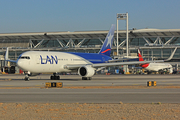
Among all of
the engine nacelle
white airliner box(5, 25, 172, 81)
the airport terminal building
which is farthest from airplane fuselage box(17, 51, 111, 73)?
the airport terminal building

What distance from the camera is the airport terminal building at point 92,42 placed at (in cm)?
9400

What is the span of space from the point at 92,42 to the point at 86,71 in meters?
68.8

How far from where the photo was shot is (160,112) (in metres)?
11.6

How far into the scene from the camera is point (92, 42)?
4193 inches

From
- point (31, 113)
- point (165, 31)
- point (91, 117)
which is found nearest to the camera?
point (91, 117)

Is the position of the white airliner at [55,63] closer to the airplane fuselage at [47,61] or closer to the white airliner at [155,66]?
the airplane fuselage at [47,61]

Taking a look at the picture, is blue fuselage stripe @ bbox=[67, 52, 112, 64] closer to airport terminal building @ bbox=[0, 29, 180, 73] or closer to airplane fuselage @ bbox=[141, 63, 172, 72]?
airplane fuselage @ bbox=[141, 63, 172, 72]

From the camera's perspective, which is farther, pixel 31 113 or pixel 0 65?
pixel 0 65

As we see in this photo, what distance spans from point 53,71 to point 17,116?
92.9ft

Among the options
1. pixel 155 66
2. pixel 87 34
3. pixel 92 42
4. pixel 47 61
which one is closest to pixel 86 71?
pixel 47 61

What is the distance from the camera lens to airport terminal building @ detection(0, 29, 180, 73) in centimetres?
9400

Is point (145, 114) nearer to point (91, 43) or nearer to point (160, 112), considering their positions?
point (160, 112)

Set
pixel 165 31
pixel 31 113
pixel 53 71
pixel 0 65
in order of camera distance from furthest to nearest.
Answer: pixel 165 31 < pixel 0 65 < pixel 53 71 < pixel 31 113

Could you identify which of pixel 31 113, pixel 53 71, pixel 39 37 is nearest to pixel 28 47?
pixel 39 37
